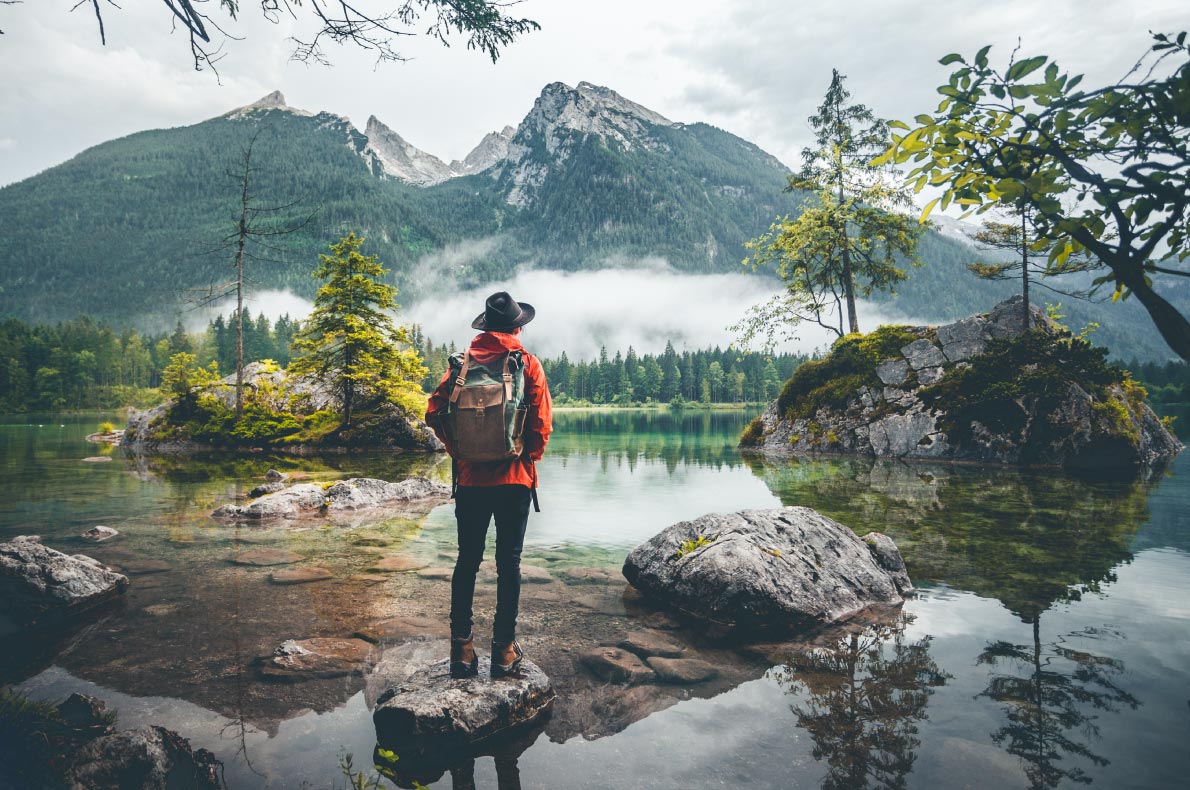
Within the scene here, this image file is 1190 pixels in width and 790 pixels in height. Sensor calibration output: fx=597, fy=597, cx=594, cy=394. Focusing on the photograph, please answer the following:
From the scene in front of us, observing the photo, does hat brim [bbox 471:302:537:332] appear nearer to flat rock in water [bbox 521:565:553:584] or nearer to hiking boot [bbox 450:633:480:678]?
hiking boot [bbox 450:633:480:678]

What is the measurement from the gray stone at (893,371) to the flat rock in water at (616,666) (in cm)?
2444

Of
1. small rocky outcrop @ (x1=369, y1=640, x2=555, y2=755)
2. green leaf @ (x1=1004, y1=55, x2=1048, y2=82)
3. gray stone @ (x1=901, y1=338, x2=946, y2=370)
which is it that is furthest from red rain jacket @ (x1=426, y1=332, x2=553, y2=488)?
gray stone @ (x1=901, y1=338, x2=946, y2=370)

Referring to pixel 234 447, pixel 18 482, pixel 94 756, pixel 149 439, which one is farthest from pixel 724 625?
pixel 149 439

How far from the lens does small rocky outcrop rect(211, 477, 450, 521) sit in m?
12.7

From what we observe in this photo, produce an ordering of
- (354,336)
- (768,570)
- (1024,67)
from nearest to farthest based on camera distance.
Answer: (1024,67) < (768,570) < (354,336)

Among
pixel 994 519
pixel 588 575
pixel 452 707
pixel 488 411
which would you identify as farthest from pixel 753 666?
pixel 994 519

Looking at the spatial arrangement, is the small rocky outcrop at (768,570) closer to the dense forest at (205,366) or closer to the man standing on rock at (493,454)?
the man standing on rock at (493,454)

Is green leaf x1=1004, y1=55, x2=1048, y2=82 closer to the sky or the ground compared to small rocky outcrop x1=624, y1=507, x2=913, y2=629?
closer to the sky

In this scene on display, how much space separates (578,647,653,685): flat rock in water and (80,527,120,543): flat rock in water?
378 inches

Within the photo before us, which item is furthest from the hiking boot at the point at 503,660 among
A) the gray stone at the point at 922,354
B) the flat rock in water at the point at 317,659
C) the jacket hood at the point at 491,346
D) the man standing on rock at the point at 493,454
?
the gray stone at the point at 922,354

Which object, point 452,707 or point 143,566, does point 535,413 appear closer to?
point 452,707

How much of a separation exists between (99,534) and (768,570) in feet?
37.2

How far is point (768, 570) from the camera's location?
685 cm

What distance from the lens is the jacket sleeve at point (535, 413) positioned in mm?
4977
